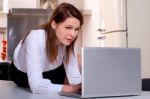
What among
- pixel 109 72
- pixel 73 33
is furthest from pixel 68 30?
pixel 109 72

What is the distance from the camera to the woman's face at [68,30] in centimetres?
140

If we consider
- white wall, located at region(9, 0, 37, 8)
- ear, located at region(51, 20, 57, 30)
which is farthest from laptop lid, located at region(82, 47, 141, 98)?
white wall, located at region(9, 0, 37, 8)

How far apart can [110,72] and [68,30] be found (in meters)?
0.37

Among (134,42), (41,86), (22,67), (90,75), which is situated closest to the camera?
(90,75)

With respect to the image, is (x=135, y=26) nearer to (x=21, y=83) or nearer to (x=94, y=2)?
(x=94, y=2)

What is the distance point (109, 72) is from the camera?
1.12m

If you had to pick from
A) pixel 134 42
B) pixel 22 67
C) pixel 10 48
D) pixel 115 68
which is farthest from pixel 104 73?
pixel 10 48

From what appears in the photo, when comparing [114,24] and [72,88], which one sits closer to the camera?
[72,88]

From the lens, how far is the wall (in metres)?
3.27

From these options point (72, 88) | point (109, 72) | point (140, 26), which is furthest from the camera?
point (140, 26)

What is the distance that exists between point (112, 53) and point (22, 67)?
0.70 meters

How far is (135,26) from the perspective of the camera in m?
3.29

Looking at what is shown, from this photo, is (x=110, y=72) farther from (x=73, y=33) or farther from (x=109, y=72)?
(x=73, y=33)

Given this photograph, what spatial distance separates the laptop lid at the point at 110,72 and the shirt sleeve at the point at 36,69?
9.8 inches
